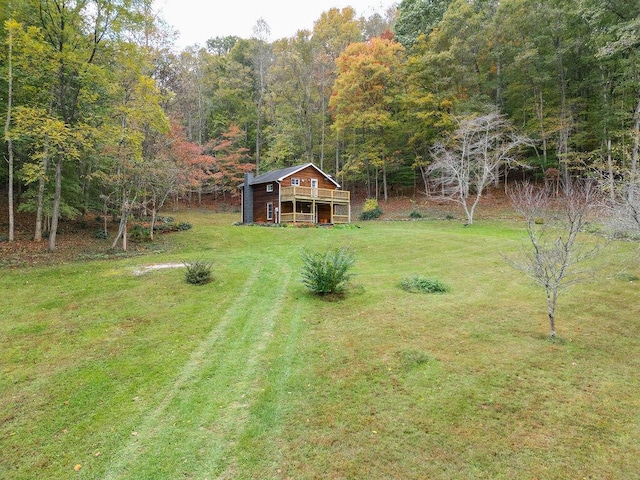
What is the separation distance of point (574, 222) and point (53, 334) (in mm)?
10235

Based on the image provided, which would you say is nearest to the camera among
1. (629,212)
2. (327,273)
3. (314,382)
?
(314,382)

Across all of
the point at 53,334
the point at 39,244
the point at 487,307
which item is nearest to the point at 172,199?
the point at 39,244

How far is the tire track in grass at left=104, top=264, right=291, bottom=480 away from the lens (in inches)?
138

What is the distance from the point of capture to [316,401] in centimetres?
454

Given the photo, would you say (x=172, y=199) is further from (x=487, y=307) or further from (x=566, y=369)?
(x=566, y=369)

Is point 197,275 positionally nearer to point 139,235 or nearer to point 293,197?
point 139,235

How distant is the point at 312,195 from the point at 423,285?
59.4 ft

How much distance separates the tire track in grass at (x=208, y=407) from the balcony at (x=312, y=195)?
19.1 meters

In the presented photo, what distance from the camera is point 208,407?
4387 mm

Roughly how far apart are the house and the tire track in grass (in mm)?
19325

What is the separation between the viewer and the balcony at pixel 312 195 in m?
25.9

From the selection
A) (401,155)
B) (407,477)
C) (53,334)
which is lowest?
(407,477)

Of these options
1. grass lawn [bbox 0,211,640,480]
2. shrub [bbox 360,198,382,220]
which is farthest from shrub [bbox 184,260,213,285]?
shrub [bbox 360,198,382,220]

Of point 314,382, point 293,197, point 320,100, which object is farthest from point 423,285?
point 320,100
